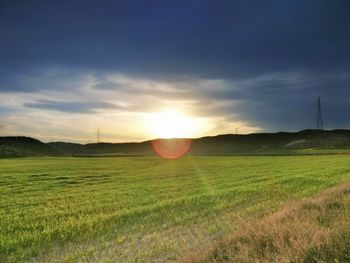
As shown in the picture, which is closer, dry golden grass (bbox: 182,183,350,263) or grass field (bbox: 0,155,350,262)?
dry golden grass (bbox: 182,183,350,263)

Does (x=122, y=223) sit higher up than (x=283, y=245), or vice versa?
(x=283, y=245)

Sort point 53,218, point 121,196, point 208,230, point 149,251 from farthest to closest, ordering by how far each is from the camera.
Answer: point 121,196
point 53,218
point 208,230
point 149,251

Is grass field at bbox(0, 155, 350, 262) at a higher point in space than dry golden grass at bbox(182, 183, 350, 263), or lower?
lower

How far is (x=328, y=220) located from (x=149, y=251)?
228 inches

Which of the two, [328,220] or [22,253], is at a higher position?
[328,220]

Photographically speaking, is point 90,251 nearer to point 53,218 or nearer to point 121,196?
point 53,218

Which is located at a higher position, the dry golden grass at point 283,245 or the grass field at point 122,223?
the dry golden grass at point 283,245

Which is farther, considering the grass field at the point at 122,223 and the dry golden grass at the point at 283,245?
the grass field at the point at 122,223

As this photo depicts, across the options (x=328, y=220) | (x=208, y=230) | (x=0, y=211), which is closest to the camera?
(x=328, y=220)

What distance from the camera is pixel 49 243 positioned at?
40.5 ft

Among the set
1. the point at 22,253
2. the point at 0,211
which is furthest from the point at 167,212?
the point at 0,211

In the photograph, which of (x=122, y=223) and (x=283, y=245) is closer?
(x=283, y=245)

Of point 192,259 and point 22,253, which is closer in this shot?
point 192,259

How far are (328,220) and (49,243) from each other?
30.0ft
